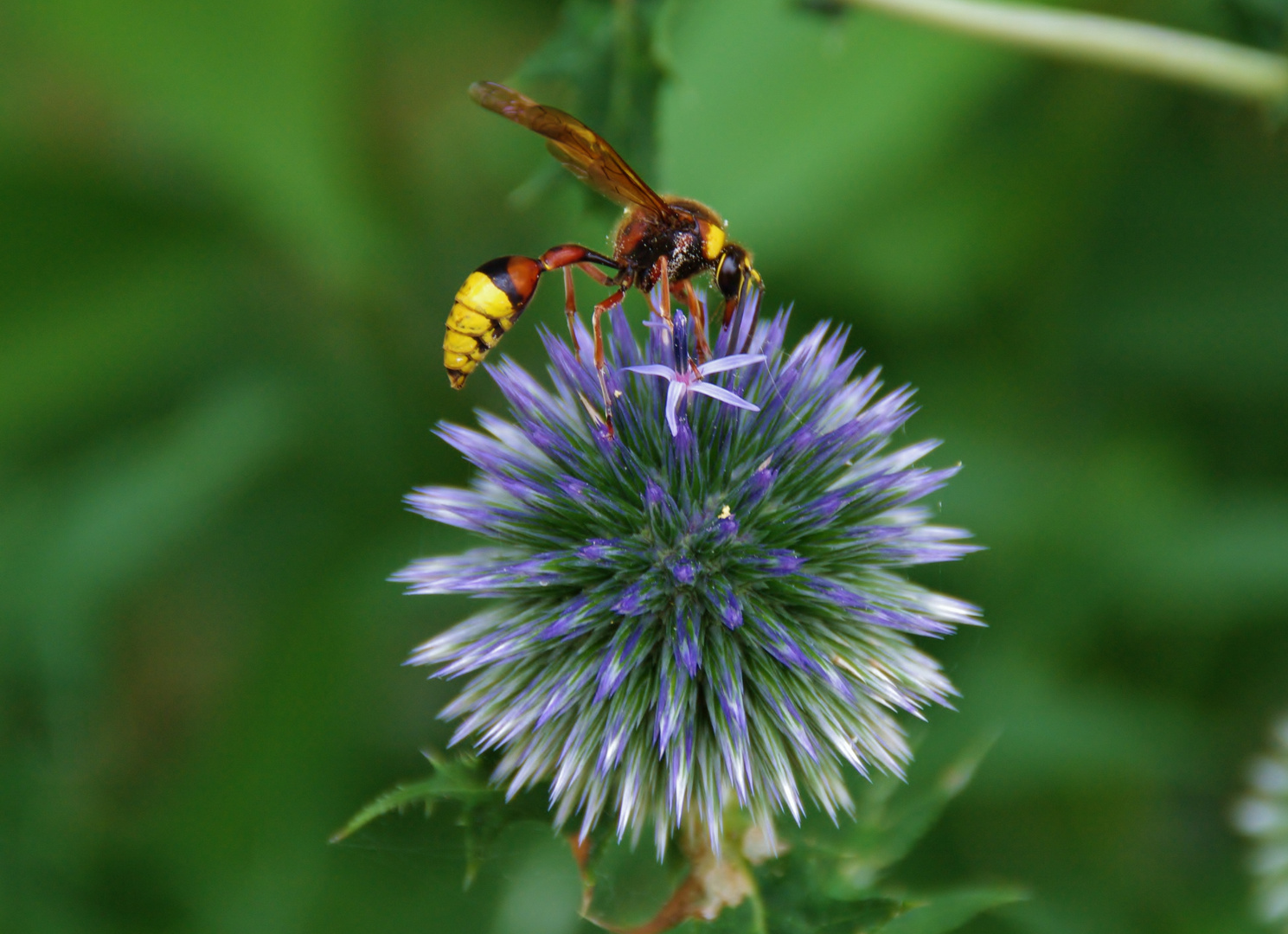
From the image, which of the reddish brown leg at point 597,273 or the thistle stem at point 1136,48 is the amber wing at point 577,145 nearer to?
the reddish brown leg at point 597,273

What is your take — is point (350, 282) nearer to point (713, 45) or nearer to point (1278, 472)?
point (713, 45)

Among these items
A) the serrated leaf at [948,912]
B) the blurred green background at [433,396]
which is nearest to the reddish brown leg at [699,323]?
the serrated leaf at [948,912]

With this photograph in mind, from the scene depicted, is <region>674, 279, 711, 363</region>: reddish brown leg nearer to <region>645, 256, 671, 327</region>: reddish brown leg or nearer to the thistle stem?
<region>645, 256, 671, 327</region>: reddish brown leg

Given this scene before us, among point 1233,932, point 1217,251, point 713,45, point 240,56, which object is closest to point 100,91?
point 240,56

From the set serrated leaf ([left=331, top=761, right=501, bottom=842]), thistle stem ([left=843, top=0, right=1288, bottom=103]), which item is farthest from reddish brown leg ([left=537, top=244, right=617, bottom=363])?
thistle stem ([left=843, top=0, right=1288, bottom=103])

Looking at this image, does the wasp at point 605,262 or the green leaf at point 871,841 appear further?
the wasp at point 605,262

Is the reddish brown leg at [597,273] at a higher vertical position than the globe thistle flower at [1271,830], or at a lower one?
higher

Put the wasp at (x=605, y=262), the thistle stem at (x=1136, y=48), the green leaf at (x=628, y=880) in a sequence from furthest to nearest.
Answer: the thistle stem at (x=1136, y=48) < the wasp at (x=605, y=262) < the green leaf at (x=628, y=880)
